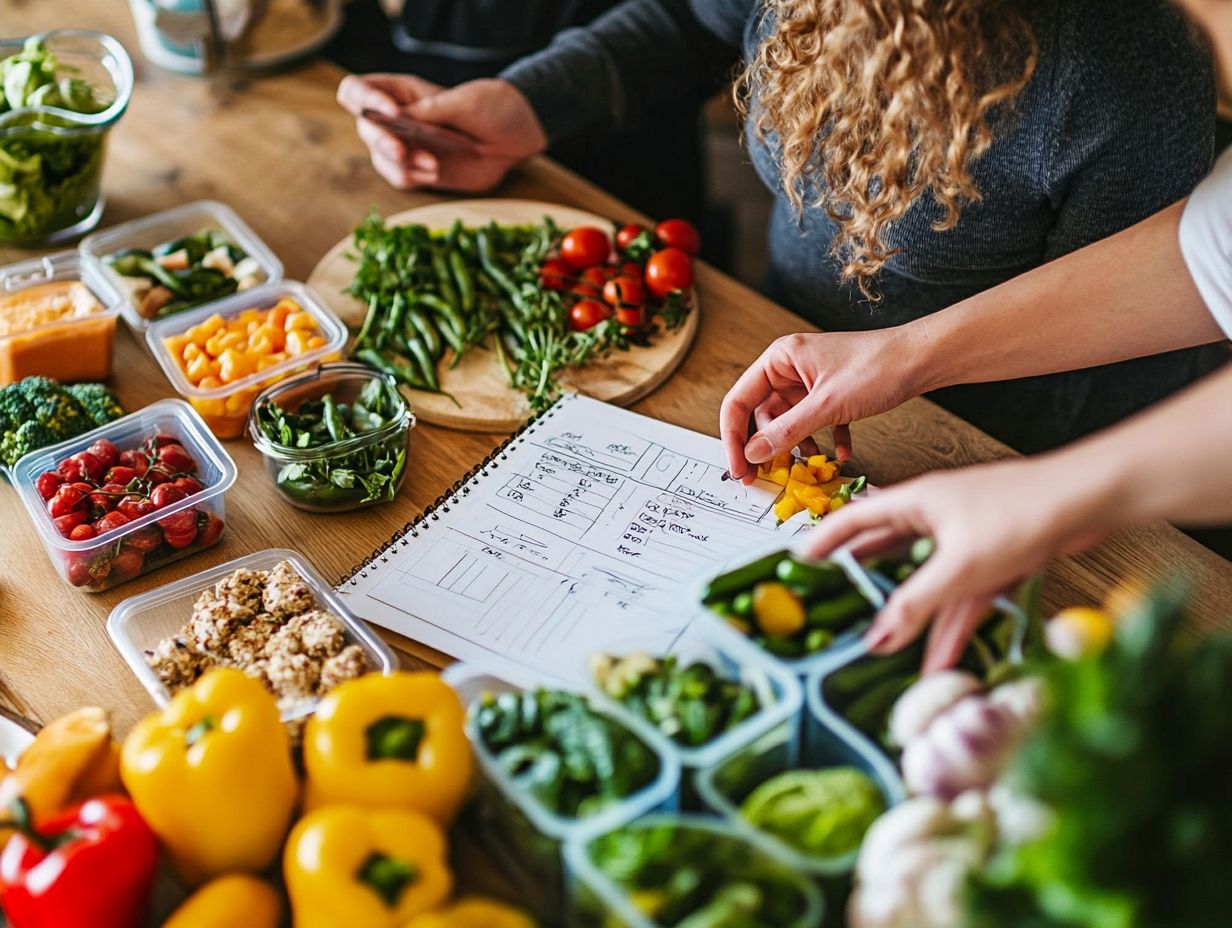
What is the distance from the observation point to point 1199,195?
1.21 m

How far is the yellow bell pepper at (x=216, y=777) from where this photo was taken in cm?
93

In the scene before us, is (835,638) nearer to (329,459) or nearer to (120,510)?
(329,459)

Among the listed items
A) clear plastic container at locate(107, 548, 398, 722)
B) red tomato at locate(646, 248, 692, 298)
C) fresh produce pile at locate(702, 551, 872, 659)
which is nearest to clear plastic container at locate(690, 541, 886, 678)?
fresh produce pile at locate(702, 551, 872, 659)

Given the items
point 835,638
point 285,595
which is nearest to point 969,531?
point 835,638

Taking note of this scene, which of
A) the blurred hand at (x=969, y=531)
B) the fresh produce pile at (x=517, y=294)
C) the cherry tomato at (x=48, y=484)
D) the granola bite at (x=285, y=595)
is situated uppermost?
the blurred hand at (x=969, y=531)

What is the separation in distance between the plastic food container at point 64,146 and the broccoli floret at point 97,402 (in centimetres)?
46

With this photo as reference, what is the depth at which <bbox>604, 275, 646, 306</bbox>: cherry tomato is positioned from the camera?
1.75m

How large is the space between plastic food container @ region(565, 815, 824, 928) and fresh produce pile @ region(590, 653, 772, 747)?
85mm

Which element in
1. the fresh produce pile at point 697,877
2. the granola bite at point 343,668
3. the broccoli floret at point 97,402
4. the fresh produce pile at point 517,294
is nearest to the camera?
the fresh produce pile at point 697,877

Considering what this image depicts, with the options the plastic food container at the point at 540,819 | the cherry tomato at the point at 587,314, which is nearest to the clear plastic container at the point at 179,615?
the plastic food container at the point at 540,819

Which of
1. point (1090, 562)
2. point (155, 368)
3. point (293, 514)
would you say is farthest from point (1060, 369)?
point (155, 368)

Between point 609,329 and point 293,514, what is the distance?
1.87 feet

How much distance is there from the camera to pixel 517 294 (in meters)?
1.78

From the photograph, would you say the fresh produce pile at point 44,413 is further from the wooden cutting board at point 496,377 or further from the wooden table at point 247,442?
the wooden cutting board at point 496,377
